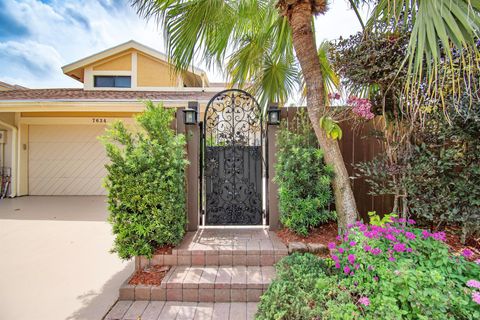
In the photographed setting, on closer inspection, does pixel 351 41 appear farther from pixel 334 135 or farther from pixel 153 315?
pixel 153 315

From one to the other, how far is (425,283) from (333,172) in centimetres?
175

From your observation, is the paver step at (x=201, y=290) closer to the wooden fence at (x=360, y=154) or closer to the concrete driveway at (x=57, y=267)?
the concrete driveway at (x=57, y=267)

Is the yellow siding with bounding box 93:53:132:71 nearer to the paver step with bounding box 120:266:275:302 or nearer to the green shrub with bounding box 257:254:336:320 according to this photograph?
the paver step with bounding box 120:266:275:302

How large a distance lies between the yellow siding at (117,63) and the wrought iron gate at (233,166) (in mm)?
7897

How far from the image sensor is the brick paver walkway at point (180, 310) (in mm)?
2521

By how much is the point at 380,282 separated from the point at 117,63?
11540mm

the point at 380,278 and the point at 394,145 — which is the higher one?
the point at 394,145

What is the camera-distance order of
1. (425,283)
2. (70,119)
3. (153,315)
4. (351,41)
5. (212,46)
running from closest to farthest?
1. (425,283)
2. (153,315)
3. (351,41)
4. (212,46)
5. (70,119)

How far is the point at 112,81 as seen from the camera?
10.4 m

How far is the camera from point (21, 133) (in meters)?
8.37

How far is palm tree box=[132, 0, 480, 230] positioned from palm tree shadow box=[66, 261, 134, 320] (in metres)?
3.01

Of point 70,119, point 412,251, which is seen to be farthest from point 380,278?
point 70,119

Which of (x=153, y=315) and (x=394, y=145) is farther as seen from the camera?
(x=394, y=145)

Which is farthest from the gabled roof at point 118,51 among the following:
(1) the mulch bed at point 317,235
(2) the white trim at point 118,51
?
(1) the mulch bed at point 317,235
